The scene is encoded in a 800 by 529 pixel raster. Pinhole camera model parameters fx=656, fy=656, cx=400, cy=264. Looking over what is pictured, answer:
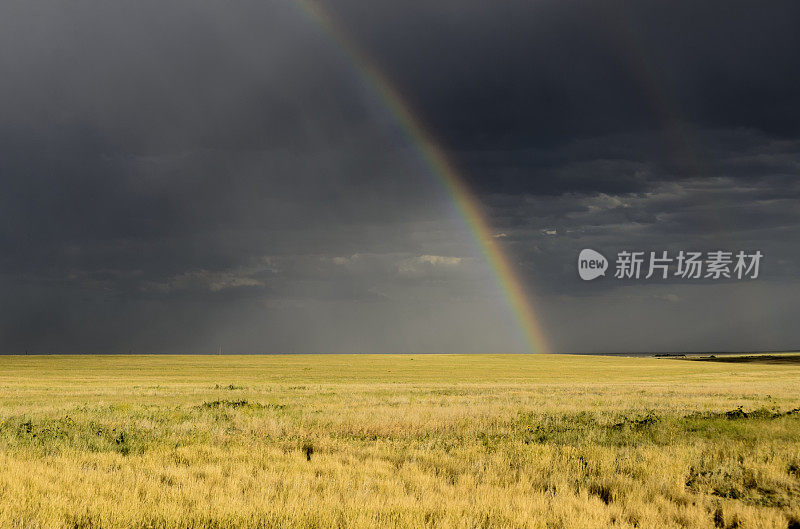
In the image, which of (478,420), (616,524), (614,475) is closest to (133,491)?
(616,524)

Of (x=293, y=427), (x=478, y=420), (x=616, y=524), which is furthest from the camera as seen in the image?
(x=478, y=420)

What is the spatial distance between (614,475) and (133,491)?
8065 millimetres

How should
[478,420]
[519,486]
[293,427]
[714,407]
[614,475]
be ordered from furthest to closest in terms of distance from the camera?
[714,407] < [478,420] < [293,427] < [614,475] < [519,486]

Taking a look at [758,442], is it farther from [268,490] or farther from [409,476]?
[268,490]

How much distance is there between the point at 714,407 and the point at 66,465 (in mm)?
23709

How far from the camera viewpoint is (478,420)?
64.8ft

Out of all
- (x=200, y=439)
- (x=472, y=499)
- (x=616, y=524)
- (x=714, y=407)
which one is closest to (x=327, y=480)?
(x=472, y=499)

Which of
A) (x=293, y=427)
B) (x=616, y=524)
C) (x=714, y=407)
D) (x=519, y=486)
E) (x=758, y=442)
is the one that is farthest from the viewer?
(x=714, y=407)

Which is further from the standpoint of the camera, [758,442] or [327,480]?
[758,442]

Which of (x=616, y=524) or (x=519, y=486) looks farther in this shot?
(x=519, y=486)

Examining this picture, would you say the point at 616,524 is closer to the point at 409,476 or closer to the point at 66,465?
the point at 409,476

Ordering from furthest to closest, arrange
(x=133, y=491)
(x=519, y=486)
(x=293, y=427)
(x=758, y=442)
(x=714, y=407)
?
(x=714, y=407) < (x=293, y=427) < (x=758, y=442) < (x=519, y=486) < (x=133, y=491)

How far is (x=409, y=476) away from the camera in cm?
1152

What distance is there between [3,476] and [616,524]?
9247mm
